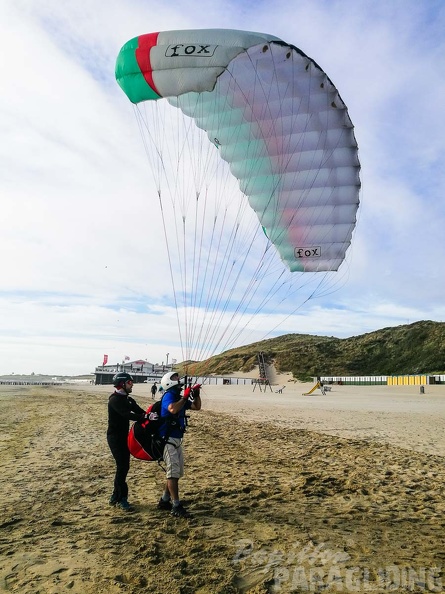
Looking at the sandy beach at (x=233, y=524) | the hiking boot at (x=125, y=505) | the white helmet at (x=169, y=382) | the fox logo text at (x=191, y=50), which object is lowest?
the sandy beach at (x=233, y=524)

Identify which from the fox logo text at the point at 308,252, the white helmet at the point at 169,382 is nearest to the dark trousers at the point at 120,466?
the white helmet at the point at 169,382

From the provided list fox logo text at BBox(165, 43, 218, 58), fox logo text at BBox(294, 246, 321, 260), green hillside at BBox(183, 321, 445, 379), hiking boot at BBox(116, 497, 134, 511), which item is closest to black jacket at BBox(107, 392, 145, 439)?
hiking boot at BBox(116, 497, 134, 511)

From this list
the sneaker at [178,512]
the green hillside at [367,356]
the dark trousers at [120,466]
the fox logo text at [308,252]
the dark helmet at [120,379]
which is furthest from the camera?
the green hillside at [367,356]

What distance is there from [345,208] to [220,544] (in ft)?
32.8

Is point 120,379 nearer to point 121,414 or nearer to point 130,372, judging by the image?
point 121,414

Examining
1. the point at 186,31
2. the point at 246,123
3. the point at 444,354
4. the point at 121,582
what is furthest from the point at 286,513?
the point at 444,354

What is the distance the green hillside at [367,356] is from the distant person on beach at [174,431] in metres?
68.4

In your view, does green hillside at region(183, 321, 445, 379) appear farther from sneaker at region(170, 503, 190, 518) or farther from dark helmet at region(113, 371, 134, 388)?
sneaker at region(170, 503, 190, 518)

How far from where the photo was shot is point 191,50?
34.9 feet

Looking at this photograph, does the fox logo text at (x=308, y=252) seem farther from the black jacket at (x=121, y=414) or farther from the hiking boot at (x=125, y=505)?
the hiking boot at (x=125, y=505)

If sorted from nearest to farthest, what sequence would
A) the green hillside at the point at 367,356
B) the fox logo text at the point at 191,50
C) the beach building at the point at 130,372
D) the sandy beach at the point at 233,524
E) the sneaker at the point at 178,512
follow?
1. the sandy beach at the point at 233,524
2. the sneaker at the point at 178,512
3. the fox logo text at the point at 191,50
4. the green hillside at the point at 367,356
5. the beach building at the point at 130,372

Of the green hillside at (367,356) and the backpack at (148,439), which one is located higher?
the green hillside at (367,356)

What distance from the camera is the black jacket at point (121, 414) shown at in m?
6.23

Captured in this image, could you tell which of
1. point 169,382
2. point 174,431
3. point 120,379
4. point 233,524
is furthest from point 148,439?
point 233,524
